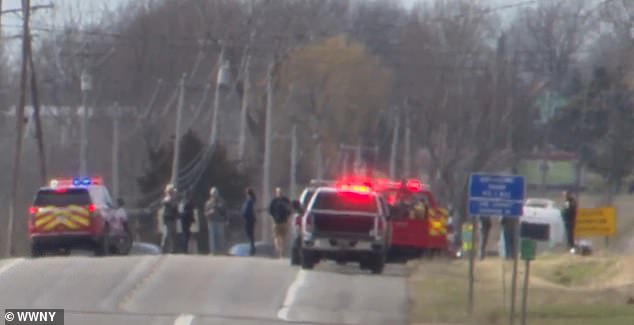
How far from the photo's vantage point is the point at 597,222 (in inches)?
1501

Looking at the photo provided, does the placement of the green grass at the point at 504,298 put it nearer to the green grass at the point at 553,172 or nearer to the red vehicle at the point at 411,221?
the red vehicle at the point at 411,221

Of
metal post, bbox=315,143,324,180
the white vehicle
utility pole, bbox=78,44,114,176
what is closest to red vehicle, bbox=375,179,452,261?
utility pole, bbox=78,44,114,176

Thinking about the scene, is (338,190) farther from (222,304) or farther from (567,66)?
(567,66)

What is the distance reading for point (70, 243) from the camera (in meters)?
39.5

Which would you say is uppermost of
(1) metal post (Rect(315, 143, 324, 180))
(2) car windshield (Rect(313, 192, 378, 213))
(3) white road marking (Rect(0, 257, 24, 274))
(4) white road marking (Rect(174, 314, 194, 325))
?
(2) car windshield (Rect(313, 192, 378, 213))

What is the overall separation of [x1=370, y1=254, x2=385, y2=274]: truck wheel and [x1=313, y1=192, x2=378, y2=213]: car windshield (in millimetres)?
914

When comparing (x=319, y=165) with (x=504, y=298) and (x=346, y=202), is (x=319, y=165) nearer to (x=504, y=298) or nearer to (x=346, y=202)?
Result: (x=346, y=202)

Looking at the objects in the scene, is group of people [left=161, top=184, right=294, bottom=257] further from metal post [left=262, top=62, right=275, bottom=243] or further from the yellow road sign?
metal post [left=262, top=62, right=275, bottom=243]

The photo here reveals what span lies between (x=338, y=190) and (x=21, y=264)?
6421mm

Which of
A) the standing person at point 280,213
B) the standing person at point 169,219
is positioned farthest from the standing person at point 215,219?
the standing person at point 280,213

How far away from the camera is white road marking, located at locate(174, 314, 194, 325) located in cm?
2475

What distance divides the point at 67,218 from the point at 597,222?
11796 mm

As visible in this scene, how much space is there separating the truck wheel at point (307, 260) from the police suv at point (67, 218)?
6.55 m

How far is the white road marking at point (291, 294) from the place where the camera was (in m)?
27.0
